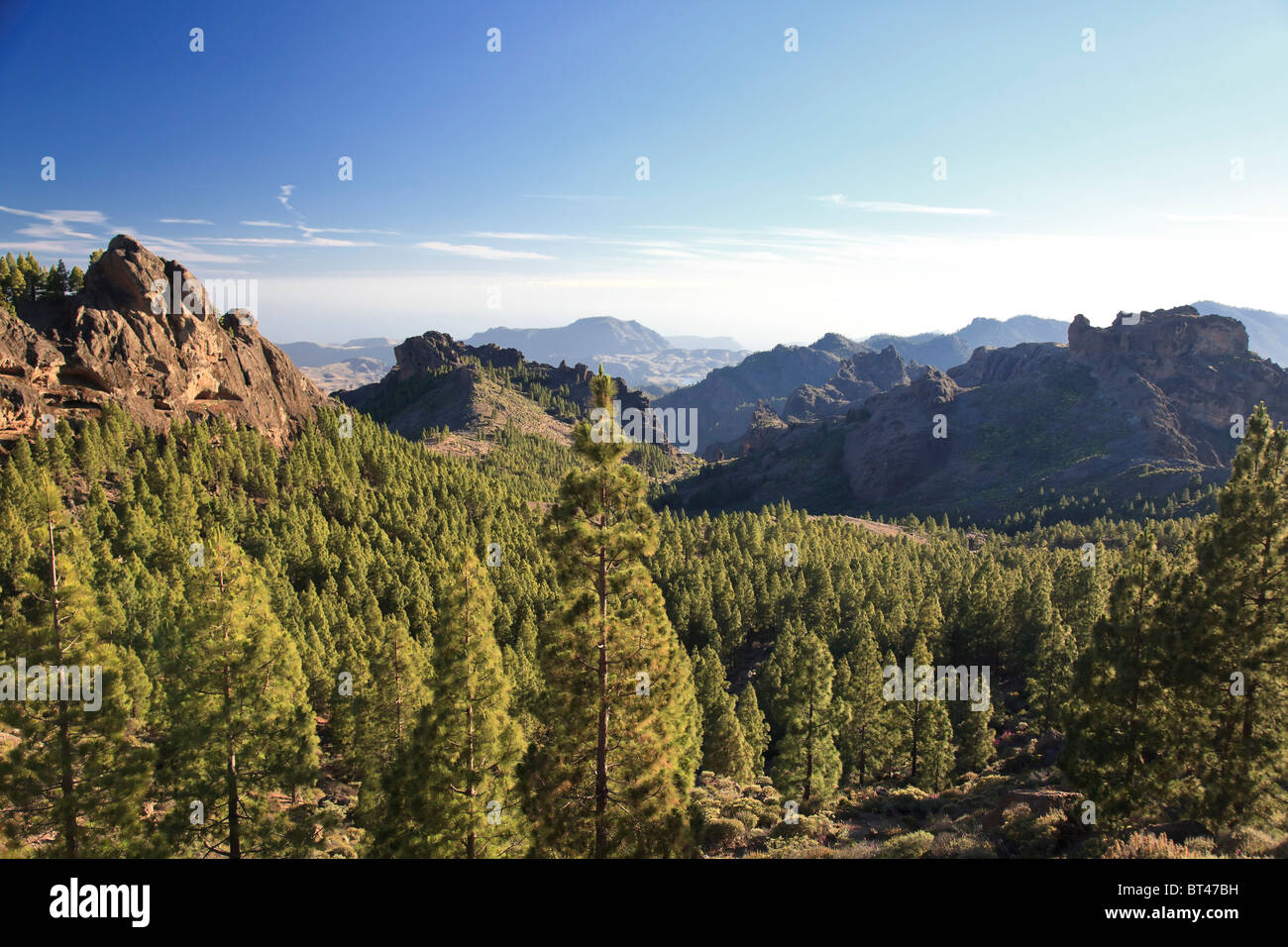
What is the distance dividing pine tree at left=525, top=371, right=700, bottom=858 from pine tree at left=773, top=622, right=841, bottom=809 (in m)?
22.4

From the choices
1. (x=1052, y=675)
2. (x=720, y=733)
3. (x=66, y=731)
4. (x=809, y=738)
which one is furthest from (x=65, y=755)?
(x=1052, y=675)

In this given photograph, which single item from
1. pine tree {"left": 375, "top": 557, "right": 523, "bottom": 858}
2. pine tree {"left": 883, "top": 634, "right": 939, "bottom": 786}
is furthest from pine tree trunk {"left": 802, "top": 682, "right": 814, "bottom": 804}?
pine tree {"left": 375, "top": 557, "right": 523, "bottom": 858}

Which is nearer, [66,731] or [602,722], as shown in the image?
[602,722]

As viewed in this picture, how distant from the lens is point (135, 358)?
318 ft

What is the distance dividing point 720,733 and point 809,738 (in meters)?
8.70

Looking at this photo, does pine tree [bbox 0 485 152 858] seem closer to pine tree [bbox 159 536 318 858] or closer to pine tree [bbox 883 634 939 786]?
pine tree [bbox 159 536 318 858]

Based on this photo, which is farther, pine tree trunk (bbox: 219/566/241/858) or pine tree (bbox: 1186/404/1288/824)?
pine tree trunk (bbox: 219/566/241/858)

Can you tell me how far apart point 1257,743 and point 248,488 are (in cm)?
10486

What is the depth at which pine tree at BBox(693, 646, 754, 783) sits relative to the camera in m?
44.8

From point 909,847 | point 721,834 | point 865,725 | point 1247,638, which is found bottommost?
point 865,725

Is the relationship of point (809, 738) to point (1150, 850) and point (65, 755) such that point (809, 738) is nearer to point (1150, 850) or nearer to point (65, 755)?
point (1150, 850)

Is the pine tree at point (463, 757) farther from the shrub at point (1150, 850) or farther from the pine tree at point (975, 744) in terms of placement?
the pine tree at point (975, 744)

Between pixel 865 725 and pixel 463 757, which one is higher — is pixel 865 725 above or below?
below

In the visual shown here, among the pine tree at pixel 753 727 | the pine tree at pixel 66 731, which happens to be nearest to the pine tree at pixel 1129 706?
the pine tree at pixel 753 727
